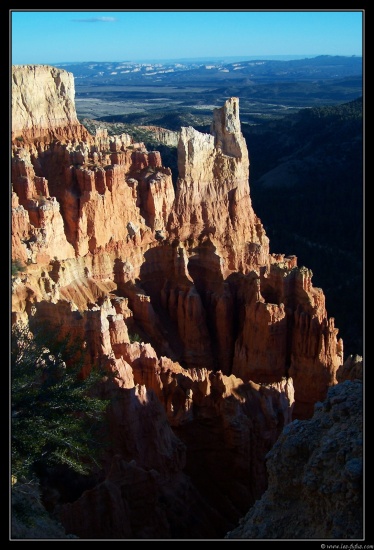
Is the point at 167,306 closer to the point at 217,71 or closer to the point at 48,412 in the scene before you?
the point at 48,412

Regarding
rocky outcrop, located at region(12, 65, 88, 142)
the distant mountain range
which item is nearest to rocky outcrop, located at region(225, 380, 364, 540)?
rocky outcrop, located at region(12, 65, 88, 142)

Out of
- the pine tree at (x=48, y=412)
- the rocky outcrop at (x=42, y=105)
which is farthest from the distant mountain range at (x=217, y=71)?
the pine tree at (x=48, y=412)

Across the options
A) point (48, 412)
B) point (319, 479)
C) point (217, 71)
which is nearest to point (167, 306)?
point (48, 412)

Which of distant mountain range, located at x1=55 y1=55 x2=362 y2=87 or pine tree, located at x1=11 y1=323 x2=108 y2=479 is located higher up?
distant mountain range, located at x1=55 y1=55 x2=362 y2=87

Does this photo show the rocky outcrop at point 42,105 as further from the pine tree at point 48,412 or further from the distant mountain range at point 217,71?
the distant mountain range at point 217,71

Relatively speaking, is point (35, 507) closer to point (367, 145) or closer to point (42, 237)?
point (367, 145)

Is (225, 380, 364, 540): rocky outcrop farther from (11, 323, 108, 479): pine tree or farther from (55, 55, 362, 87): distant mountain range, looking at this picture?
(55, 55, 362, 87): distant mountain range

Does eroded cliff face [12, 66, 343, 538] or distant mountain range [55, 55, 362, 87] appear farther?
distant mountain range [55, 55, 362, 87]
